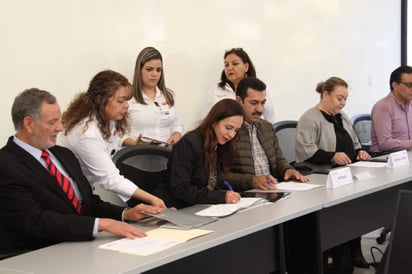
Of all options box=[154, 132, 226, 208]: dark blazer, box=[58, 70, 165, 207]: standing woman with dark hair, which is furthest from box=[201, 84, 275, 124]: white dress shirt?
box=[58, 70, 165, 207]: standing woman with dark hair

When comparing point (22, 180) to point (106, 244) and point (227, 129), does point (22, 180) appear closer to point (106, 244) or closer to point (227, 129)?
point (106, 244)

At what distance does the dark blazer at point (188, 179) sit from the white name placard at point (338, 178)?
59 centimetres

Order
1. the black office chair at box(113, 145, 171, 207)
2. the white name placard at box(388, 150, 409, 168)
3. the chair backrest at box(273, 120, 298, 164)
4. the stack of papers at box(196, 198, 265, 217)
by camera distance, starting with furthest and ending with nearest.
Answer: the chair backrest at box(273, 120, 298, 164), the white name placard at box(388, 150, 409, 168), the black office chair at box(113, 145, 171, 207), the stack of papers at box(196, 198, 265, 217)

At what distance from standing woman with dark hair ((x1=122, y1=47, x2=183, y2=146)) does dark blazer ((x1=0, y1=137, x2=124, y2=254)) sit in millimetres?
1554

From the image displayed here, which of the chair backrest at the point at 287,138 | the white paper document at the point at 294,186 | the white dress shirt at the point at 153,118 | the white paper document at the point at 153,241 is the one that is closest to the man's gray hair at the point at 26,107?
the white paper document at the point at 153,241

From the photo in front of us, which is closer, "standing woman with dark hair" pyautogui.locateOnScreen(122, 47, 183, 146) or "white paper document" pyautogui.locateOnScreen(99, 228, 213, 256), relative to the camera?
"white paper document" pyautogui.locateOnScreen(99, 228, 213, 256)

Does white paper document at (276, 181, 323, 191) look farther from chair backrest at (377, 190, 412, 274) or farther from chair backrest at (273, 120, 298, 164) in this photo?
chair backrest at (377, 190, 412, 274)

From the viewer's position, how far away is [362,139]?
519cm

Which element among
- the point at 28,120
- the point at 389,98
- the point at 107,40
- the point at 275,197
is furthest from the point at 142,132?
the point at 389,98

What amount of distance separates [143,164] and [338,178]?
996mm

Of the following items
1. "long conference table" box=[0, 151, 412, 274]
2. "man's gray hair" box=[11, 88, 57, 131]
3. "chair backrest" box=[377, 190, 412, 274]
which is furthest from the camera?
"man's gray hair" box=[11, 88, 57, 131]

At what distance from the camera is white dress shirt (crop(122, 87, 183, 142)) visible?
3.82 meters

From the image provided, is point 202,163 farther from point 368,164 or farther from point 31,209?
point 368,164

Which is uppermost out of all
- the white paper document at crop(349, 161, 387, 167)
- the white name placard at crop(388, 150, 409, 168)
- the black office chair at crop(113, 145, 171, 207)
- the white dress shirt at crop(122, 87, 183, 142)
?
the white dress shirt at crop(122, 87, 183, 142)
